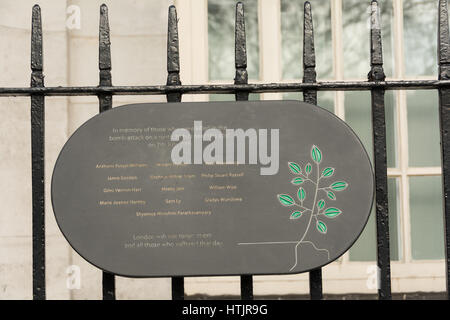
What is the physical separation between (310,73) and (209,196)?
60cm

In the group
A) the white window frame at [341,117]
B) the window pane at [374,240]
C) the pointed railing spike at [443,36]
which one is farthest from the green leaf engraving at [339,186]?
the window pane at [374,240]

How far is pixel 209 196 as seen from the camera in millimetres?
1967

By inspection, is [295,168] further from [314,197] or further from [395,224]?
[395,224]

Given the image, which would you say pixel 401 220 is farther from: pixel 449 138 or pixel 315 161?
pixel 315 161

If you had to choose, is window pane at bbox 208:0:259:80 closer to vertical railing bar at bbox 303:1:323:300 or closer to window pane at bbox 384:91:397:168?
window pane at bbox 384:91:397:168

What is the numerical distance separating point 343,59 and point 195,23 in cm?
105

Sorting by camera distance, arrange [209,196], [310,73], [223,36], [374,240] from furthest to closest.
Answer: [223,36], [374,240], [310,73], [209,196]

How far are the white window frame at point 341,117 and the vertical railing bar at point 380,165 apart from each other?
4.88 feet

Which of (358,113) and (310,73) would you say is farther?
(358,113)

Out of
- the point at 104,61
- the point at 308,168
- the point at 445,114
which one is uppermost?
the point at 104,61

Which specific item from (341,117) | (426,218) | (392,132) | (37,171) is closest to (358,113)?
(341,117)

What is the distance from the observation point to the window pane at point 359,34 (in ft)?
12.6

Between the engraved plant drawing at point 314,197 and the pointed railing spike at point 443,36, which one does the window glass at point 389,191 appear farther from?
the engraved plant drawing at point 314,197

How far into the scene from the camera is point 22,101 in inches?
137
